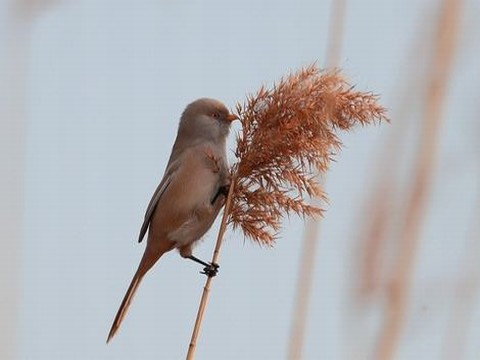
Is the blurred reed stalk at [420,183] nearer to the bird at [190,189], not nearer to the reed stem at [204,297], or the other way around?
the reed stem at [204,297]

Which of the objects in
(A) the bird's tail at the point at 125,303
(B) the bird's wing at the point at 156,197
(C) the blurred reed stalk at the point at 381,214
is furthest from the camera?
(B) the bird's wing at the point at 156,197

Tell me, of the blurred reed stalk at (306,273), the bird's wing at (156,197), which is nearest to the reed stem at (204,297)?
the blurred reed stalk at (306,273)

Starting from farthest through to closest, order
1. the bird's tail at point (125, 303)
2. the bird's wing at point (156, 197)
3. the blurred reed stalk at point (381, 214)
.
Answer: the bird's wing at point (156, 197) < the bird's tail at point (125, 303) < the blurred reed stalk at point (381, 214)

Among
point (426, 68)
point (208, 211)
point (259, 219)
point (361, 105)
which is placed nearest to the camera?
point (426, 68)

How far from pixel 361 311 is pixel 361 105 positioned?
0.49 meters

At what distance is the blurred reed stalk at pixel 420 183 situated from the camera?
5.08 ft

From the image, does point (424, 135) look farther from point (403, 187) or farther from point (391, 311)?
point (391, 311)

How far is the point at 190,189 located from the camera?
2.81 meters

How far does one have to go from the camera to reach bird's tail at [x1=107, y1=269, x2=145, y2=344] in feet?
8.56

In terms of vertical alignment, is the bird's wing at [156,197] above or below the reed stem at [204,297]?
above

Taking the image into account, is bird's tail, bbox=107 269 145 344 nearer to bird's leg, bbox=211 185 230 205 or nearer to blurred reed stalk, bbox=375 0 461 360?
bird's leg, bbox=211 185 230 205

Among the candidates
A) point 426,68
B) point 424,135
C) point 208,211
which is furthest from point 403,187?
point 208,211

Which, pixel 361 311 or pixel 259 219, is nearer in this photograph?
pixel 361 311

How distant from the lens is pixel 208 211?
281cm
